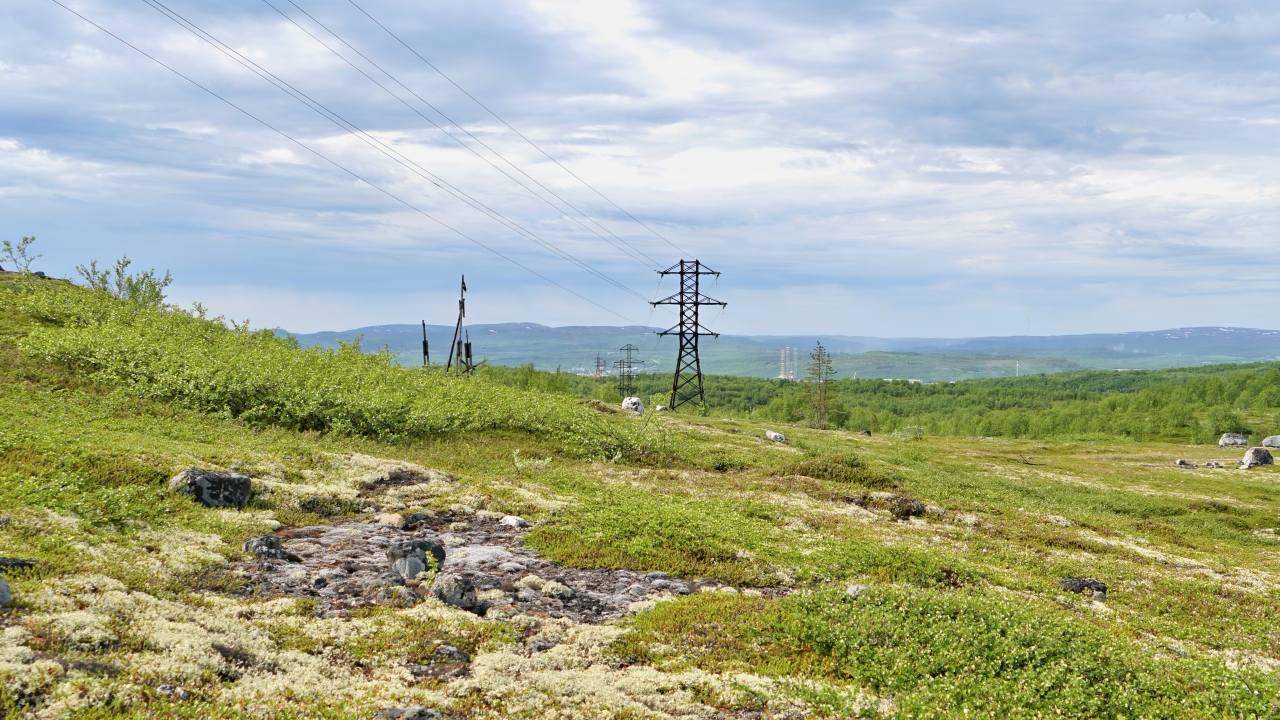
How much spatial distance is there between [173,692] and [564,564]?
9371 mm

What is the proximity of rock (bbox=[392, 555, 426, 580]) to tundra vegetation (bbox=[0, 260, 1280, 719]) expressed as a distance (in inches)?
61.7

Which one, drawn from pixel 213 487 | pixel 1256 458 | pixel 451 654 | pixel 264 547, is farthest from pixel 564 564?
pixel 1256 458

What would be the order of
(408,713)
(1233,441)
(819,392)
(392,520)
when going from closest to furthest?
(408,713)
(392,520)
(1233,441)
(819,392)

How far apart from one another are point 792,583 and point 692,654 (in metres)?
5.61

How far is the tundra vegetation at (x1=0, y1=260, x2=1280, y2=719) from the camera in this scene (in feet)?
29.6

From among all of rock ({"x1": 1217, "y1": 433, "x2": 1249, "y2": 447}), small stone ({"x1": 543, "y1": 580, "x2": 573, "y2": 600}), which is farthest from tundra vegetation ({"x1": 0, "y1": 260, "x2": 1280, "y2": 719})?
rock ({"x1": 1217, "y1": 433, "x2": 1249, "y2": 447})

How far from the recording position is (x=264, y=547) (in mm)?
14453

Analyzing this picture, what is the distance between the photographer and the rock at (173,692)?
7691mm

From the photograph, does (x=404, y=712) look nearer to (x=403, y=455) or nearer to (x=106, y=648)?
(x=106, y=648)

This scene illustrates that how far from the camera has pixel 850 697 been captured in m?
9.47

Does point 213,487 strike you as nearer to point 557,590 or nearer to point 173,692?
point 557,590

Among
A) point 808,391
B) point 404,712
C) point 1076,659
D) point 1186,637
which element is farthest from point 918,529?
point 808,391

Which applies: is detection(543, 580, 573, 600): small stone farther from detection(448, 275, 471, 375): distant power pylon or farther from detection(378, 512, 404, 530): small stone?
detection(448, 275, 471, 375): distant power pylon

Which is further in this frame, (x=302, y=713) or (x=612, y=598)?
(x=612, y=598)
